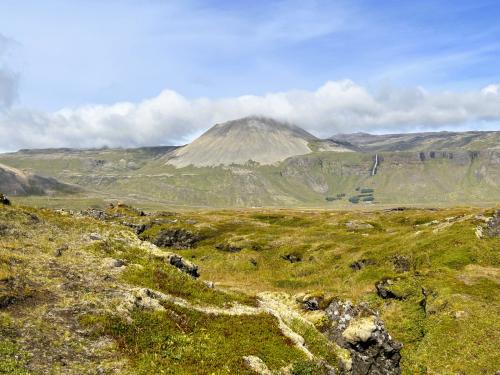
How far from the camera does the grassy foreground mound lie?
74.4 feet

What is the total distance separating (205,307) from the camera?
31.2 meters

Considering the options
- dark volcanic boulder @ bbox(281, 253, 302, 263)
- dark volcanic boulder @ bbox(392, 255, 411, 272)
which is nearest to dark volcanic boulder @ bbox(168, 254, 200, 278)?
dark volcanic boulder @ bbox(392, 255, 411, 272)

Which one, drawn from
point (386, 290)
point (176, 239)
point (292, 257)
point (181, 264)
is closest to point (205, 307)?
point (181, 264)

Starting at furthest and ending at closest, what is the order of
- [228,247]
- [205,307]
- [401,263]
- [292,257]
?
[228,247]
[292,257]
[401,263]
[205,307]

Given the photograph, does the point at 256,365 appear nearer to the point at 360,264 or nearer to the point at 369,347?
the point at 369,347

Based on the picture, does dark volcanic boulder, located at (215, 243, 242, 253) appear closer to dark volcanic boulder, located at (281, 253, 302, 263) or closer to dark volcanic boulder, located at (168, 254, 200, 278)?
dark volcanic boulder, located at (281, 253, 302, 263)

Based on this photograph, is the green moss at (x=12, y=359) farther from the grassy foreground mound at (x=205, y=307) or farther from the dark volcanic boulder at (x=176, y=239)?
the dark volcanic boulder at (x=176, y=239)

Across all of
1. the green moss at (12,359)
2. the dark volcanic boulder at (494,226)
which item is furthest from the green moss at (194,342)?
the dark volcanic boulder at (494,226)

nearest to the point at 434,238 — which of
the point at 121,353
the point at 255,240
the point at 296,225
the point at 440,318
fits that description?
the point at 440,318

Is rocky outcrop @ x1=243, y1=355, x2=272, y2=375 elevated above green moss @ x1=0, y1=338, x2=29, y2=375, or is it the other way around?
green moss @ x1=0, y1=338, x2=29, y2=375

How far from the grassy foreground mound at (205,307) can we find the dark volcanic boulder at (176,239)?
41.4 meters

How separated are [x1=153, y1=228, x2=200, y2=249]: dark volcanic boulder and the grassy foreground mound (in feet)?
136

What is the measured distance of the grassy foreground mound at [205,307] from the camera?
22.7 m

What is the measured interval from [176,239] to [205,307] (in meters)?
82.1
